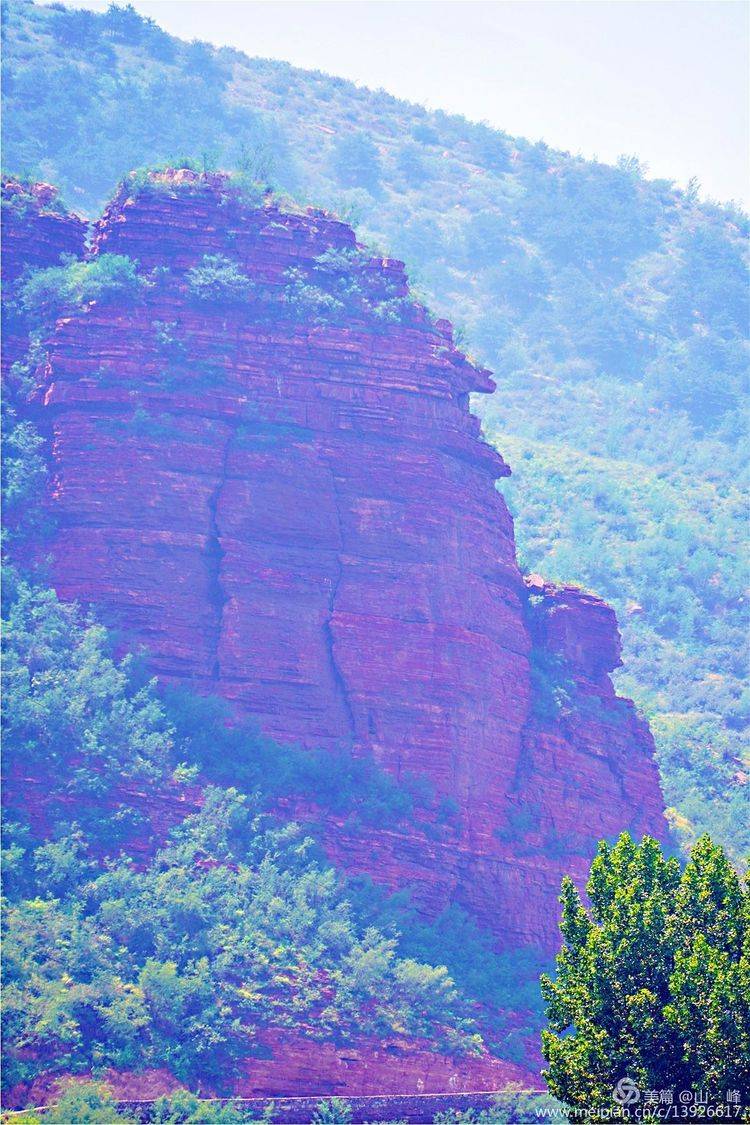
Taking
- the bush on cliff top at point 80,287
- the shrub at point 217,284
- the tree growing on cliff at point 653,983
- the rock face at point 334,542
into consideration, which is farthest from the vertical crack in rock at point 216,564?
the tree growing on cliff at point 653,983

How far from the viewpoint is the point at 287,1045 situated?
130 ft

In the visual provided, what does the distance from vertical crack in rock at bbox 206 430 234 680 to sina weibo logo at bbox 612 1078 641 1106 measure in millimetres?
22099

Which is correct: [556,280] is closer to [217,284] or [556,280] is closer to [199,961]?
[217,284]

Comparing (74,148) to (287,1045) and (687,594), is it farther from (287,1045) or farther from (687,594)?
(287,1045)

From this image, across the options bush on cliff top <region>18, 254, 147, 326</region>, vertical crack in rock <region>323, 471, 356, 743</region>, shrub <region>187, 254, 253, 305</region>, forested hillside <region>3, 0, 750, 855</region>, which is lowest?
forested hillside <region>3, 0, 750, 855</region>

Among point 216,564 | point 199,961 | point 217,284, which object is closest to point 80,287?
point 217,284

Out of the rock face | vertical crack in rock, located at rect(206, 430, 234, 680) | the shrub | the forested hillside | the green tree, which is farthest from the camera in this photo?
the forested hillside

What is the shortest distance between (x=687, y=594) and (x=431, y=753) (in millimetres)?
31289

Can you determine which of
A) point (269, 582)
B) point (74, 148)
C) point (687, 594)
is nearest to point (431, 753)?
point (269, 582)

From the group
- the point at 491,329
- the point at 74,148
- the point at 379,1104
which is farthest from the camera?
the point at 491,329

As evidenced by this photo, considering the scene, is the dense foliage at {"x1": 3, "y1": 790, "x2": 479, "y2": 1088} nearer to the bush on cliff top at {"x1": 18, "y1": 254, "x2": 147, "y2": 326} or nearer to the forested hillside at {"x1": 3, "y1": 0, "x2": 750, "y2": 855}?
the bush on cliff top at {"x1": 18, "y1": 254, "x2": 147, "y2": 326}

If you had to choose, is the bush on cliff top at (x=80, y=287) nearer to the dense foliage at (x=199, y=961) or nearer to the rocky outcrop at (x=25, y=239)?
the rocky outcrop at (x=25, y=239)

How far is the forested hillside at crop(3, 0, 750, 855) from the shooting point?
249 feet

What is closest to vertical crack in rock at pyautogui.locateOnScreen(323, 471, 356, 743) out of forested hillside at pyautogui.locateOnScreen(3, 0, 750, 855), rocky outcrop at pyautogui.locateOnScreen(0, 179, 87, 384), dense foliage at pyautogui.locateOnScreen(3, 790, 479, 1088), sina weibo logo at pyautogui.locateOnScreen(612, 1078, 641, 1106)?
dense foliage at pyautogui.locateOnScreen(3, 790, 479, 1088)
